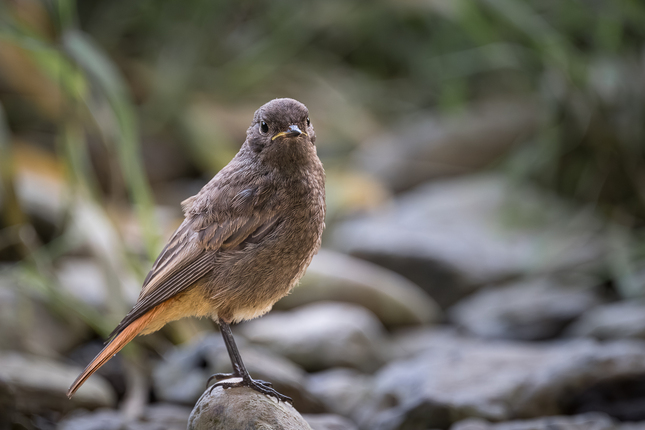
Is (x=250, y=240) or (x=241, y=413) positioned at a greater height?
(x=250, y=240)

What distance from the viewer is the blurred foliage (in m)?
4.55

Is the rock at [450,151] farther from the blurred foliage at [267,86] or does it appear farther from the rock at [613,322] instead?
the rock at [613,322]

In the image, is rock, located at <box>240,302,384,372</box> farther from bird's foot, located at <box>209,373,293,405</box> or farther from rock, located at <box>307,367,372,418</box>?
bird's foot, located at <box>209,373,293,405</box>

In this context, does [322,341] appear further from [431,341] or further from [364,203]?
[364,203]

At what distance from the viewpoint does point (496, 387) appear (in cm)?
395

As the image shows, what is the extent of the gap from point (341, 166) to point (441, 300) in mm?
3160

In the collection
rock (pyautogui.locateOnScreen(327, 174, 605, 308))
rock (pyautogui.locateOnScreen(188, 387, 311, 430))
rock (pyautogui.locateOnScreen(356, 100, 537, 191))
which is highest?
rock (pyautogui.locateOnScreen(356, 100, 537, 191))

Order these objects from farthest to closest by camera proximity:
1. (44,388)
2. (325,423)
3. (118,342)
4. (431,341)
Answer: (431,341) → (44,388) → (325,423) → (118,342)

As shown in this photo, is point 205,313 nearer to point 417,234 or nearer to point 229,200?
point 229,200

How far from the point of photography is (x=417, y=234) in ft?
22.8

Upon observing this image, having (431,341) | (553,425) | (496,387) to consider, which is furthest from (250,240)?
(431,341)

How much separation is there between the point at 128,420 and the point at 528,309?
354cm

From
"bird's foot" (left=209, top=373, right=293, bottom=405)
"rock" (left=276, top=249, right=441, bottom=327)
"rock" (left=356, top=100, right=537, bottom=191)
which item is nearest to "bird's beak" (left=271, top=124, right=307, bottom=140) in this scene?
"bird's foot" (left=209, top=373, right=293, bottom=405)

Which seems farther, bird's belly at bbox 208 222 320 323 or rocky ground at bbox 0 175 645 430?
rocky ground at bbox 0 175 645 430
